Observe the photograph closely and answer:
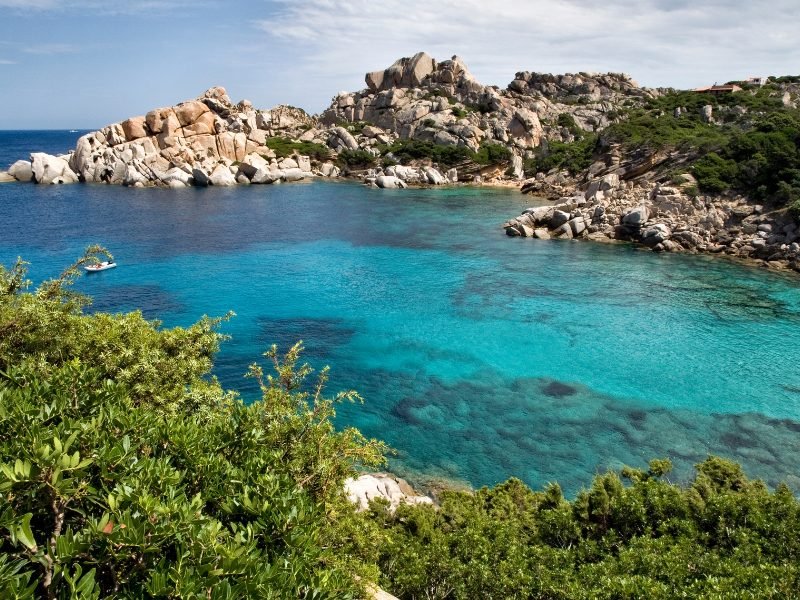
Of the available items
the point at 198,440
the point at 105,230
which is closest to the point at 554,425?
the point at 198,440

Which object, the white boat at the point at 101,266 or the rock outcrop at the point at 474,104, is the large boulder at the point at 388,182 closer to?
the rock outcrop at the point at 474,104

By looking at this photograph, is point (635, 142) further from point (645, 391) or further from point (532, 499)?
point (532, 499)

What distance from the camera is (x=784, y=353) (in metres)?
33.3

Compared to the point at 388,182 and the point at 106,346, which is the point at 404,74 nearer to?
the point at 388,182

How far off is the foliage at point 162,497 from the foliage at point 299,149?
11084 centimetres

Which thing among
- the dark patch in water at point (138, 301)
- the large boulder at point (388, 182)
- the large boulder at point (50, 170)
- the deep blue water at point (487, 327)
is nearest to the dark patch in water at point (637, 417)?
the deep blue water at point (487, 327)

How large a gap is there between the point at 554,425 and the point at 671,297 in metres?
23.6

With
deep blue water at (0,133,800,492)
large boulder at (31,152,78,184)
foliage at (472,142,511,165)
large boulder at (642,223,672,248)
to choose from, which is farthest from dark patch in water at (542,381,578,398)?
large boulder at (31,152,78,184)

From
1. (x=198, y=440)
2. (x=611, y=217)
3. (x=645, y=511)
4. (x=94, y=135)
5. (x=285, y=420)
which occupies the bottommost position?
(x=645, y=511)

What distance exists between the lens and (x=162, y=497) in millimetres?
8102

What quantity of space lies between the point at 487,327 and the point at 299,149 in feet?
310

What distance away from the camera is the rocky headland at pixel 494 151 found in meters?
59.1

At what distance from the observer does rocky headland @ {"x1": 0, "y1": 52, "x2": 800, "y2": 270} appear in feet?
194

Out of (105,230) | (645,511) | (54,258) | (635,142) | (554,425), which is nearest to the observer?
(645,511)
